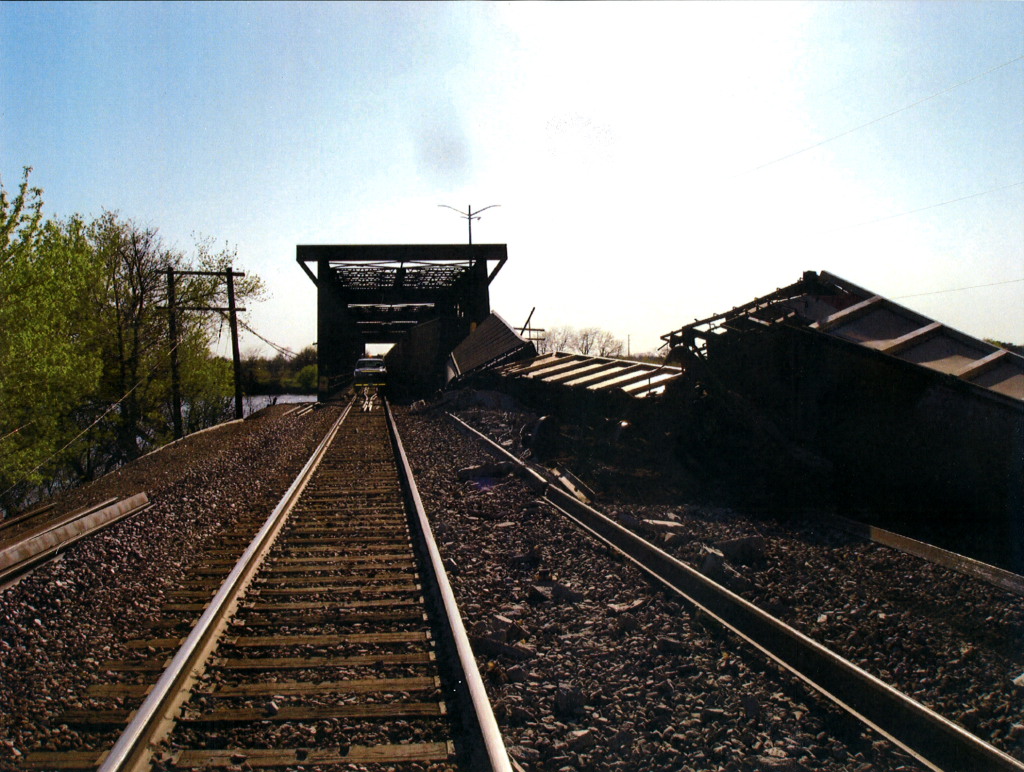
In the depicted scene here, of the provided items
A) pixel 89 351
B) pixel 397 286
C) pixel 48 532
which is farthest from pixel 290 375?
pixel 48 532

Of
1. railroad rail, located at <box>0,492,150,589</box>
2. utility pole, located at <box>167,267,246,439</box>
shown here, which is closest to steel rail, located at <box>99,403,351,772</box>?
railroad rail, located at <box>0,492,150,589</box>

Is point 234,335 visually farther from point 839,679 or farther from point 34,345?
point 839,679

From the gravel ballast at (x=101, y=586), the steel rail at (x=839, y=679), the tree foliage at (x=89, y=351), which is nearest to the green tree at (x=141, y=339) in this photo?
the tree foliage at (x=89, y=351)

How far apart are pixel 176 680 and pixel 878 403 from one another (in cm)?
811

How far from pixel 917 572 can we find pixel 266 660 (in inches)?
189

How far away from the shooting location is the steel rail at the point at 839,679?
10.4 feet

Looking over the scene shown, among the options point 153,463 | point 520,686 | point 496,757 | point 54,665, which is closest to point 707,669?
point 520,686

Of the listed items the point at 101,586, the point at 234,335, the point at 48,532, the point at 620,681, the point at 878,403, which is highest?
the point at 234,335

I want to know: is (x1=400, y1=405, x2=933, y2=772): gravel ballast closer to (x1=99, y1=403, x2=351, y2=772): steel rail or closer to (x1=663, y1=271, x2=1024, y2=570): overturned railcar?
(x1=99, y1=403, x2=351, y2=772): steel rail

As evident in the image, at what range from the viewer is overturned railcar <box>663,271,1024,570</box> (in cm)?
761

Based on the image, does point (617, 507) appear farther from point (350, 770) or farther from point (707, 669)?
point (350, 770)

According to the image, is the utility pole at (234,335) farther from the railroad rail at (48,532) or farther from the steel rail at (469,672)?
the steel rail at (469,672)

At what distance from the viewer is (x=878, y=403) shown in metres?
8.79

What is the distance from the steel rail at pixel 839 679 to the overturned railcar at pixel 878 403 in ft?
10.6
